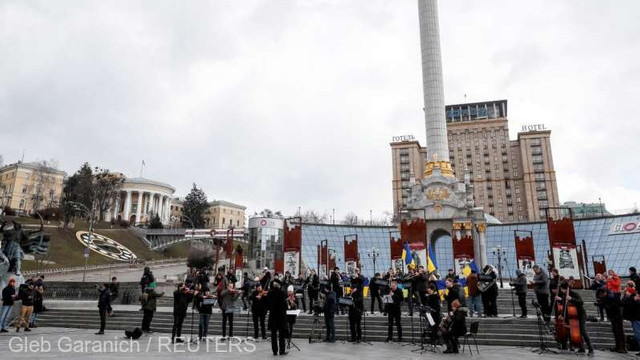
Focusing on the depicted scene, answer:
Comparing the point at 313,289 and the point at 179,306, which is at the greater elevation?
the point at 313,289

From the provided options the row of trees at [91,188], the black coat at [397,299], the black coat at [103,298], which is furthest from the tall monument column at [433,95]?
the row of trees at [91,188]

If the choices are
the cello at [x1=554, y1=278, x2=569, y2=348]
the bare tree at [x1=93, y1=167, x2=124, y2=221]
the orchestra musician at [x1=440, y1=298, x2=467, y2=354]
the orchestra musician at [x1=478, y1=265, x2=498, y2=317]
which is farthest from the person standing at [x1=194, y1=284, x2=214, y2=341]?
the bare tree at [x1=93, y1=167, x2=124, y2=221]

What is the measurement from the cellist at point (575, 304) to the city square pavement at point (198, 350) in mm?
450

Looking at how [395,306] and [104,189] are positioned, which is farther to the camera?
[104,189]

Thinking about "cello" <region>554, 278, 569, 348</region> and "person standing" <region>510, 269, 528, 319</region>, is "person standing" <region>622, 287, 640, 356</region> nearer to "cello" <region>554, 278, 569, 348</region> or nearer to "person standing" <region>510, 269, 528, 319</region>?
"cello" <region>554, 278, 569, 348</region>

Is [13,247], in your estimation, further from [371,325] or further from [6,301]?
[371,325]

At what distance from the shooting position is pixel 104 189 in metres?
81.4

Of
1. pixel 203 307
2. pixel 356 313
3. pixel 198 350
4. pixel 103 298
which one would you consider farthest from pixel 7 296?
pixel 356 313

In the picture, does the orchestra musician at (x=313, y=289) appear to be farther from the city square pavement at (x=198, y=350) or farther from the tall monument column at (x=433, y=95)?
the tall monument column at (x=433, y=95)

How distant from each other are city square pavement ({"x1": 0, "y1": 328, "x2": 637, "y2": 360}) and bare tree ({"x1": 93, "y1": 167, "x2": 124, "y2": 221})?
7240 centimetres

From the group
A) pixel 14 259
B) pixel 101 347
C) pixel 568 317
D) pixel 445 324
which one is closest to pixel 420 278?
pixel 445 324

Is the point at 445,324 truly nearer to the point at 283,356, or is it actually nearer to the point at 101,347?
the point at 283,356

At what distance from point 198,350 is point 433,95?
1564 inches

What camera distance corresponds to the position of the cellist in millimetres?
10698
